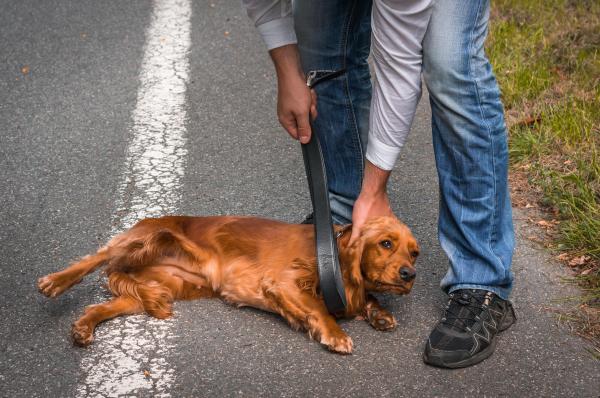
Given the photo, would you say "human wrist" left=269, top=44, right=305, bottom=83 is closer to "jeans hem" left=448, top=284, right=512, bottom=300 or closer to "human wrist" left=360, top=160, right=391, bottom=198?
"human wrist" left=360, top=160, right=391, bottom=198

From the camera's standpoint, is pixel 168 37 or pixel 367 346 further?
pixel 168 37

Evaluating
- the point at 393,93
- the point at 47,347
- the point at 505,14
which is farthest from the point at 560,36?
the point at 47,347

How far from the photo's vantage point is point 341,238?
10.8 feet

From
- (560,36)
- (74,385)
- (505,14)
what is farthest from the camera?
(505,14)

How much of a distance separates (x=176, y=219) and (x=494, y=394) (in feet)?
4.58

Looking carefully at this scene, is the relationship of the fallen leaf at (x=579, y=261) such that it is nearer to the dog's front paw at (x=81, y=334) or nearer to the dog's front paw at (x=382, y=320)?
the dog's front paw at (x=382, y=320)

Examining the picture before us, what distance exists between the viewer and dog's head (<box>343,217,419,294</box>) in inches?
121

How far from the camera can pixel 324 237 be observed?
3.11m

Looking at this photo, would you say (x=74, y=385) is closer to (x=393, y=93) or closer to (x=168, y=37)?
(x=393, y=93)

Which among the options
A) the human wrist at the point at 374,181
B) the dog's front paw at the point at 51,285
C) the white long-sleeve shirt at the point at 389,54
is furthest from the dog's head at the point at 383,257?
the dog's front paw at the point at 51,285

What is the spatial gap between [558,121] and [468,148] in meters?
1.91

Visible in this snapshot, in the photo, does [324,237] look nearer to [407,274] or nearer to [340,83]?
[407,274]

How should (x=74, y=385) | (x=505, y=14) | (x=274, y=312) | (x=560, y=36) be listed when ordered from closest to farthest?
(x=74, y=385) → (x=274, y=312) → (x=560, y=36) → (x=505, y=14)

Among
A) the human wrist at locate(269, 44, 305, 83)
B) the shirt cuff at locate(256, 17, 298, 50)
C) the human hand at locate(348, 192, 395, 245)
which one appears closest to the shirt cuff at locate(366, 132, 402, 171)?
the human hand at locate(348, 192, 395, 245)
